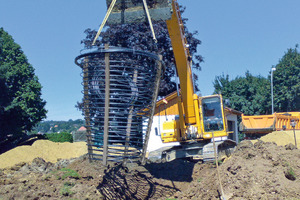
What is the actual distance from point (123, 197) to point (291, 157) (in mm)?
4266

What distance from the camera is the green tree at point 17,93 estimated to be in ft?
91.4

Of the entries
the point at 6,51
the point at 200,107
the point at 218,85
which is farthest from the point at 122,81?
the point at 218,85

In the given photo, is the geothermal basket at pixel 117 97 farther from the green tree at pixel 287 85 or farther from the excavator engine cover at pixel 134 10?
the green tree at pixel 287 85

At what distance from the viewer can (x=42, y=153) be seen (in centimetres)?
1980

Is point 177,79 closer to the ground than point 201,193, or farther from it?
farther from it

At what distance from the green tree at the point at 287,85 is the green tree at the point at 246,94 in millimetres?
1052

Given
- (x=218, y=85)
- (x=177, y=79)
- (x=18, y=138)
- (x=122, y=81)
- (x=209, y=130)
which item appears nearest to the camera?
(x=122, y=81)

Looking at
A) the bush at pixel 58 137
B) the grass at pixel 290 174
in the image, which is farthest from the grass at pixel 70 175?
the bush at pixel 58 137

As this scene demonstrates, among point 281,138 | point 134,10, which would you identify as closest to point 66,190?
point 134,10

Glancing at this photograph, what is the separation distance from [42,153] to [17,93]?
486 inches

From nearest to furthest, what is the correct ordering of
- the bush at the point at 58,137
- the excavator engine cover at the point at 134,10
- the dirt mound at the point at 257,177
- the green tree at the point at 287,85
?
the excavator engine cover at the point at 134,10
the dirt mound at the point at 257,177
the bush at the point at 58,137
the green tree at the point at 287,85

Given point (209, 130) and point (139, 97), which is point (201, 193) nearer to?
point (139, 97)

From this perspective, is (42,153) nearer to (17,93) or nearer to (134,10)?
(17,93)

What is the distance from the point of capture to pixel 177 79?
38.9ft
